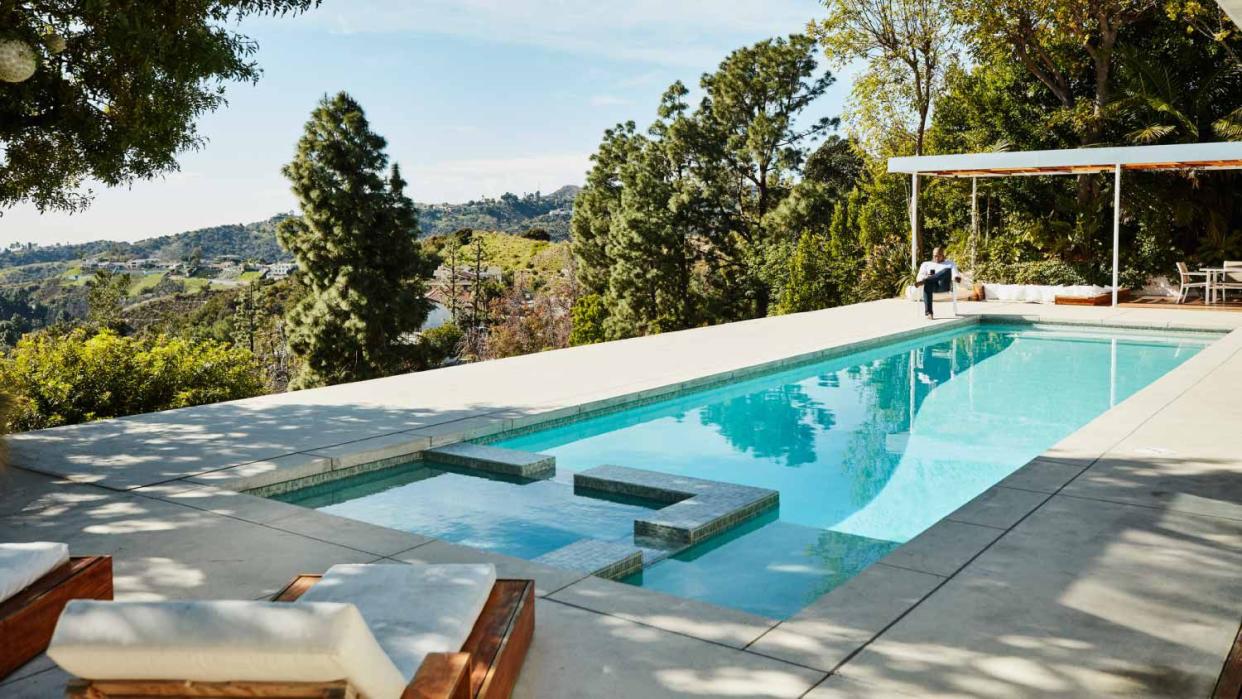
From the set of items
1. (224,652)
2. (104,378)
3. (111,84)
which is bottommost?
(104,378)

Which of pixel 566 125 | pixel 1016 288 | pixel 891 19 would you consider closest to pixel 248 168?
pixel 566 125

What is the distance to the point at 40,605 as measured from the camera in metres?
3.05

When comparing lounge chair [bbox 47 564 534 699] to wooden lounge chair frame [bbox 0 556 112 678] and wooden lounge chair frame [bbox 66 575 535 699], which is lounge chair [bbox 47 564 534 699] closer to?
wooden lounge chair frame [bbox 66 575 535 699]

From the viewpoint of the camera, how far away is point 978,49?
22391mm

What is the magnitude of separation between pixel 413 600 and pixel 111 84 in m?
4.42

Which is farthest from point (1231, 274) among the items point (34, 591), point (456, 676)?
point (34, 591)

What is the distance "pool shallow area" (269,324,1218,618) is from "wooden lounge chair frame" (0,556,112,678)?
7.27 ft

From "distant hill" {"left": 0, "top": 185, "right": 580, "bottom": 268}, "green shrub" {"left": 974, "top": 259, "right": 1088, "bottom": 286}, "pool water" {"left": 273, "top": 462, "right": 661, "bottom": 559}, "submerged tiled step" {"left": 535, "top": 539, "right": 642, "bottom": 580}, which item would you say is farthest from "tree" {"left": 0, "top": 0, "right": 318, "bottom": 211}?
"distant hill" {"left": 0, "top": 185, "right": 580, "bottom": 268}

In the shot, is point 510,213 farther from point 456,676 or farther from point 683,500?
point 456,676

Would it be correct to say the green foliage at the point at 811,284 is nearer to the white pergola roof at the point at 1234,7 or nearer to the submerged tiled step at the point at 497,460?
the submerged tiled step at the point at 497,460

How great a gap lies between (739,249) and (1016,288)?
15.8 metres

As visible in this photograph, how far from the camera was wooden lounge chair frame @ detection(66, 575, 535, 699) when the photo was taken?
2014mm

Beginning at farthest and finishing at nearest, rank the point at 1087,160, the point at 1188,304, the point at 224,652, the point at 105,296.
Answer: the point at 105,296, the point at 1188,304, the point at 1087,160, the point at 224,652

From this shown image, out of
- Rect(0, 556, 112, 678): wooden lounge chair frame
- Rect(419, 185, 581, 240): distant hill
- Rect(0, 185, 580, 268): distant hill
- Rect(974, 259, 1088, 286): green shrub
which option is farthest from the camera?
Rect(419, 185, 581, 240): distant hill
